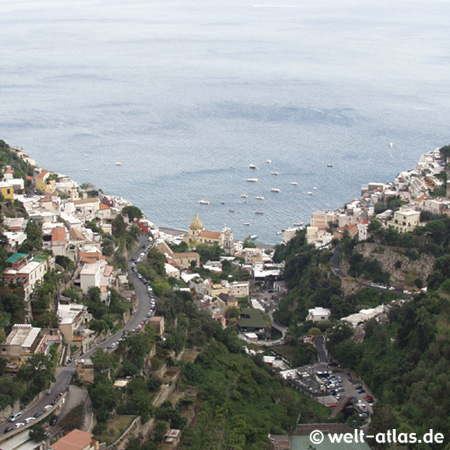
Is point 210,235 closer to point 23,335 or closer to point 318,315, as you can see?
point 318,315

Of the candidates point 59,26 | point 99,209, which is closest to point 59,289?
point 99,209

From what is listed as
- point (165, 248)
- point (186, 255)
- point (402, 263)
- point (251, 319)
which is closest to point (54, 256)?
point (251, 319)

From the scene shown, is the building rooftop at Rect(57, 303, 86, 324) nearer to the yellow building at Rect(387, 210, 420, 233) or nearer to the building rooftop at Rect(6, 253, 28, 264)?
the building rooftop at Rect(6, 253, 28, 264)

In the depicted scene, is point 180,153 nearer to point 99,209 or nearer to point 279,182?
point 279,182

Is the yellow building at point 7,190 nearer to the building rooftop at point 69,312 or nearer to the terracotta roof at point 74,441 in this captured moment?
the building rooftop at point 69,312

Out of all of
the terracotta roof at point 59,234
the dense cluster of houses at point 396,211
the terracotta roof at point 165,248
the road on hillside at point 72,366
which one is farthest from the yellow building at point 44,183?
the dense cluster of houses at point 396,211
